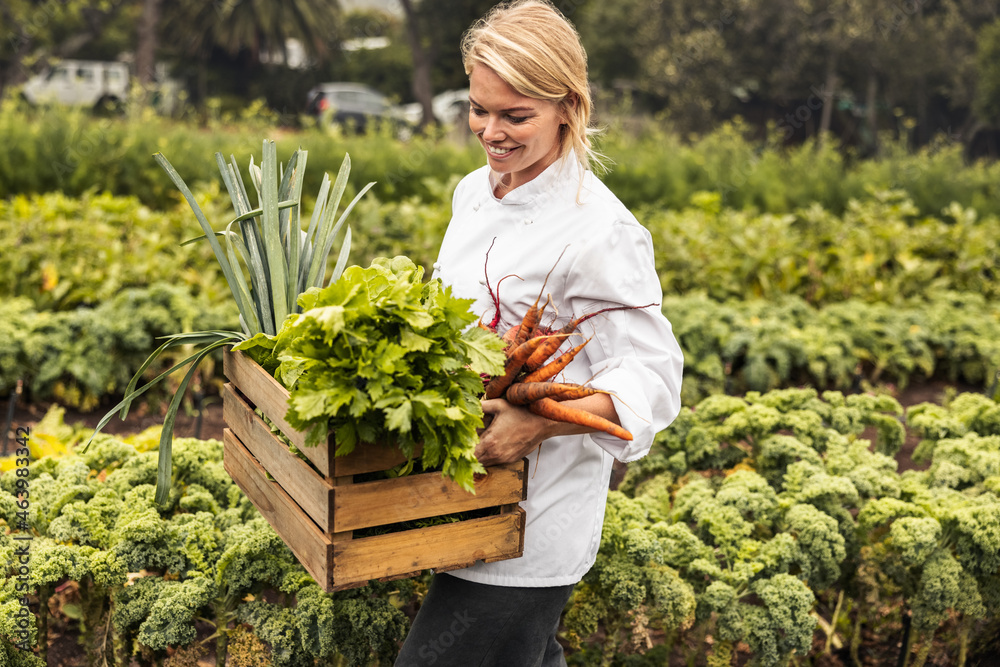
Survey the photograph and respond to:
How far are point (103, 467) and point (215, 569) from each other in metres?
0.77

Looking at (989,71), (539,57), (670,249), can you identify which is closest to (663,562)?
(539,57)

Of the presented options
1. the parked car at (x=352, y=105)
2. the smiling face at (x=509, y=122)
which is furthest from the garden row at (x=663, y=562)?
the parked car at (x=352, y=105)

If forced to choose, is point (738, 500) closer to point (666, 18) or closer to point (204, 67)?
point (666, 18)

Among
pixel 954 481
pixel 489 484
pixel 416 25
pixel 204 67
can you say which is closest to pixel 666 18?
pixel 416 25

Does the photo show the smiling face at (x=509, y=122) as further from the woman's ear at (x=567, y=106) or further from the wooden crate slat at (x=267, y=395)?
the wooden crate slat at (x=267, y=395)

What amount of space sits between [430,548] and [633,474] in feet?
5.76

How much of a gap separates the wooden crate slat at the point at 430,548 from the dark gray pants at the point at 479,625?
0.52 ft

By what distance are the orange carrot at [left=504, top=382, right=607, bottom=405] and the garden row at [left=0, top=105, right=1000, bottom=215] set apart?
536cm

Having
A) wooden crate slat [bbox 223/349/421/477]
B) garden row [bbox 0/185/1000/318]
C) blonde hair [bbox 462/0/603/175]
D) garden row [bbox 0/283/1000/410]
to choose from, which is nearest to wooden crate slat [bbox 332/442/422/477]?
wooden crate slat [bbox 223/349/421/477]

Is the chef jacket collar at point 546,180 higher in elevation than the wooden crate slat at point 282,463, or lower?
higher

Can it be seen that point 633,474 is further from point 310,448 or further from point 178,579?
point 310,448

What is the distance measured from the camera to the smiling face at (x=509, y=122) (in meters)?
1.76

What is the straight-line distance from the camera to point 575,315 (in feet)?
6.06

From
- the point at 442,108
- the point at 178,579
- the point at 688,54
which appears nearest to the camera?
the point at 178,579
